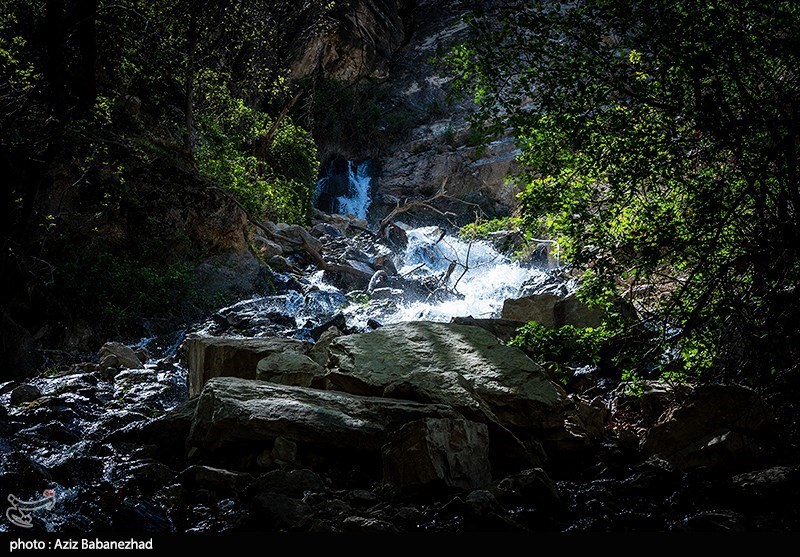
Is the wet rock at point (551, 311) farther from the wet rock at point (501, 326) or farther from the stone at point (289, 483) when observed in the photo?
the stone at point (289, 483)

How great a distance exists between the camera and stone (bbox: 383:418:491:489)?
377 centimetres

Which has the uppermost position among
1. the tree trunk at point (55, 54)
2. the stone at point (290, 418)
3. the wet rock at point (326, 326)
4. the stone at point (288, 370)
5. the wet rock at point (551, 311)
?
the tree trunk at point (55, 54)

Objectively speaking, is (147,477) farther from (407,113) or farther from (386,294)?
Answer: (407,113)

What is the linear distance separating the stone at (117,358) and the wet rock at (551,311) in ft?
21.3

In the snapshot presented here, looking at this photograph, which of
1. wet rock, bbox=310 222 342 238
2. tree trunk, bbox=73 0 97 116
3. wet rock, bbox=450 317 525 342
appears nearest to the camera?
tree trunk, bbox=73 0 97 116

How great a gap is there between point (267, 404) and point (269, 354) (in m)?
1.63

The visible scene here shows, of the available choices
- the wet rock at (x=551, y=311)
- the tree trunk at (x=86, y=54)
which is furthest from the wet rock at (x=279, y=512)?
the tree trunk at (x=86, y=54)

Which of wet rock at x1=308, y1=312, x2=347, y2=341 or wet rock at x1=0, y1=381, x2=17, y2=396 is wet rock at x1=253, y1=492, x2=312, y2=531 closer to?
wet rock at x1=0, y1=381, x2=17, y2=396

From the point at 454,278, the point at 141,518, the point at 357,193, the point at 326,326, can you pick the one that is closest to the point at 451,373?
the point at 141,518

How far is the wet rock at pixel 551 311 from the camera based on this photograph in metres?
8.07

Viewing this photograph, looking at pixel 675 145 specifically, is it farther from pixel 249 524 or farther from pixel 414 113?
pixel 414 113

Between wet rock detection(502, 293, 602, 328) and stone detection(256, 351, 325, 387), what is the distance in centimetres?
451
